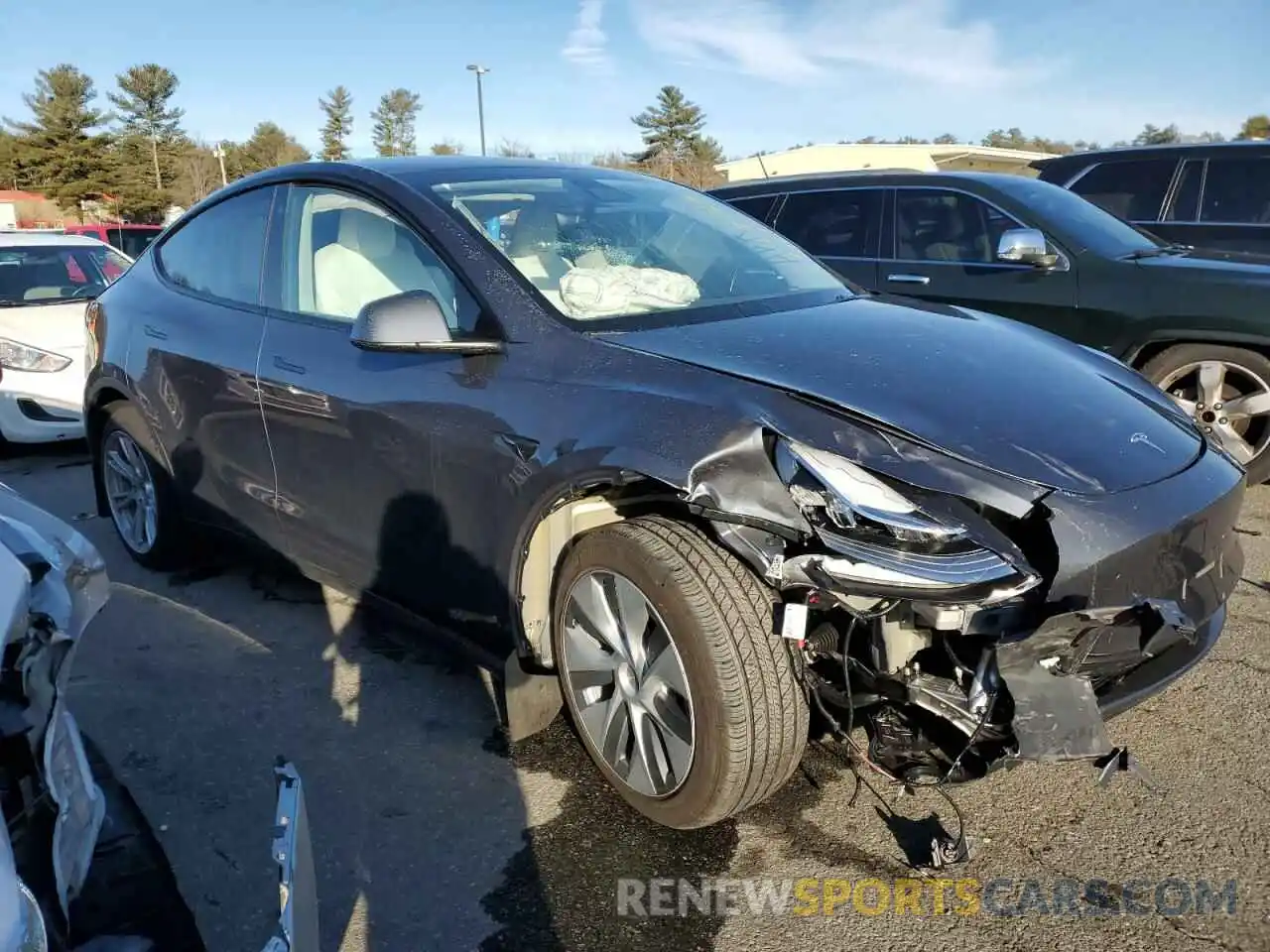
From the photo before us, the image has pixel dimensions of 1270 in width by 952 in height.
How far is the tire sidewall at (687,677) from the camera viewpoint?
221cm

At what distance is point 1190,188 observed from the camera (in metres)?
6.94

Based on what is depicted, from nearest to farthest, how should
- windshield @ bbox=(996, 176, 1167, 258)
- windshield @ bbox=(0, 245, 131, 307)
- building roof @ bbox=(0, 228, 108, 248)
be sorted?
windshield @ bbox=(996, 176, 1167, 258) → windshield @ bbox=(0, 245, 131, 307) → building roof @ bbox=(0, 228, 108, 248)

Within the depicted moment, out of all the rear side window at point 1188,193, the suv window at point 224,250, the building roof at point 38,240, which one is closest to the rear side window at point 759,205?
the rear side window at point 1188,193

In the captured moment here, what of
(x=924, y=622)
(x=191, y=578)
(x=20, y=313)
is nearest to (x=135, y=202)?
(x=20, y=313)

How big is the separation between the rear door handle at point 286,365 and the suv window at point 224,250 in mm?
374

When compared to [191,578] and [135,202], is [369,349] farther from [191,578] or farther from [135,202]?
[135,202]

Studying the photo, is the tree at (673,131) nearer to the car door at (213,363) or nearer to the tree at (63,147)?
the tree at (63,147)

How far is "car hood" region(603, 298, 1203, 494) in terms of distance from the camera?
87.1 inches

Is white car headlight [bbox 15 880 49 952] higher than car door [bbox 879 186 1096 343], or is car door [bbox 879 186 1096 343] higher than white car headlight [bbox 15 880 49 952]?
car door [bbox 879 186 1096 343]

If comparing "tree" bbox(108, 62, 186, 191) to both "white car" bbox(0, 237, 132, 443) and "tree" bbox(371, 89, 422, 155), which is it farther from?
"white car" bbox(0, 237, 132, 443)

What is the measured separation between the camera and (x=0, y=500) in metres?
1.90

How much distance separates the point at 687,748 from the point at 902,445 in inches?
34.5

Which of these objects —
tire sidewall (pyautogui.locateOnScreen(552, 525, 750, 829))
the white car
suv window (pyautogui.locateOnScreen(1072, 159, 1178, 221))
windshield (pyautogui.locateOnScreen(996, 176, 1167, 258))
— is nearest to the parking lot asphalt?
tire sidewall (pyautogui.locateOnScreen(552, 525, 750, 829))

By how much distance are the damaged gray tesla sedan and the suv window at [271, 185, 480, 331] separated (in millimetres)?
13
